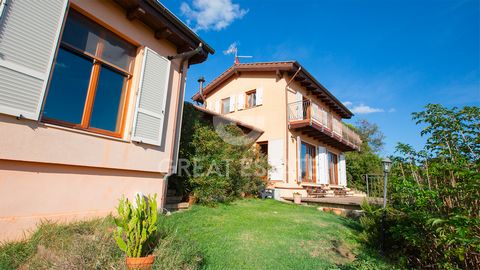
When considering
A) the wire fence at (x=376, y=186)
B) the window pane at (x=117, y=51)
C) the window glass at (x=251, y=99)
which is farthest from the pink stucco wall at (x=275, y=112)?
the window pane at (x=117, y=51)

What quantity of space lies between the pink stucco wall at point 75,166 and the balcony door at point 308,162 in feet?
27.7

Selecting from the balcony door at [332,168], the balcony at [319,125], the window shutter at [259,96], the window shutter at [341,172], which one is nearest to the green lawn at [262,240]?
the balcony at [319,125]

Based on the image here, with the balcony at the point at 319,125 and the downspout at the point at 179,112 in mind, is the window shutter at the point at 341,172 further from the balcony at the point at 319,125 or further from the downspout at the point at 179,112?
the downspout at the point at 179,112

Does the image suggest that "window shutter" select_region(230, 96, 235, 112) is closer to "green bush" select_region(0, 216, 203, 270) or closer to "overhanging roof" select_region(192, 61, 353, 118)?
"overhanging roof" select_region(192, 61, 353, 118)

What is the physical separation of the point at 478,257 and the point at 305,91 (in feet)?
36.9

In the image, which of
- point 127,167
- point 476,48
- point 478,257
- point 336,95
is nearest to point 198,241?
point 127,167

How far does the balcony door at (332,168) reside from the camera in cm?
1459

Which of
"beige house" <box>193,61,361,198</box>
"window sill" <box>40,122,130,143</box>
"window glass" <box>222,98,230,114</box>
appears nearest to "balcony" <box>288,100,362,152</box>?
"beige house" <box>193,61,361,198</box>

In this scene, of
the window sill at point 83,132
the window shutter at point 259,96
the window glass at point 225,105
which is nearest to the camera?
the window sill at point 83,132

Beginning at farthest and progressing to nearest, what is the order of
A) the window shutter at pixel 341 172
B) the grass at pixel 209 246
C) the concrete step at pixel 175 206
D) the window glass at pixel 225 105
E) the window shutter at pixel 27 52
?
the window shutter at pixel 341 172 → the window glass at pixel 225 105 → the concrete step at pixel 175 206 → the window shutter at pixel 27 52 → the grass at pixel 209 246

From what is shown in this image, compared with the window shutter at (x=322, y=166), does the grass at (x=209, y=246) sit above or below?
below

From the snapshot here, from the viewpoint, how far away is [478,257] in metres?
2.82

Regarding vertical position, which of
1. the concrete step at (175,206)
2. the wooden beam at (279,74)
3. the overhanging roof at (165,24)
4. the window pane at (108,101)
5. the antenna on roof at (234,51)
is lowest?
the concrete step at (175,206)

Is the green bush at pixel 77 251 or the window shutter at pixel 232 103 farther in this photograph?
the window shutter at pixel 232 103
